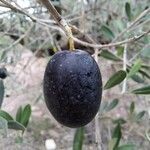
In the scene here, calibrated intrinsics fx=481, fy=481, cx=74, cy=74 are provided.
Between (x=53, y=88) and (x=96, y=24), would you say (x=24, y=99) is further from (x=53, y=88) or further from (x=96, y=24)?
(x=53, y=88)

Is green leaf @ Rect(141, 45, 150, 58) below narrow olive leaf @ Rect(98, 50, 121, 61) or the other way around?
the other way around

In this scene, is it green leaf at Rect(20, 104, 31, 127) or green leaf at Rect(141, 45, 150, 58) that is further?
green leaf at Rect(141, 45, 150, 58)

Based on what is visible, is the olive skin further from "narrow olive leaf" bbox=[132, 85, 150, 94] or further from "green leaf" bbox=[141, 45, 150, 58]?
"green leaf" bbox=[141, 45, 150, 58]

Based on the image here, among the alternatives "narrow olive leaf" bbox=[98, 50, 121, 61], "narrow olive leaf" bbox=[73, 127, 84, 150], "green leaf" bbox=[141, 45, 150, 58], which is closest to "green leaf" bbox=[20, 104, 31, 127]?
"narrow olive leaf" bbox=[73, 127, 84, 150]

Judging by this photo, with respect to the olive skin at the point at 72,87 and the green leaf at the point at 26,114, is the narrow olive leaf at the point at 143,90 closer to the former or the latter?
the green leaf at the point at 26,114

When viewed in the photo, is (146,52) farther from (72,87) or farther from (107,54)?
(72,87)

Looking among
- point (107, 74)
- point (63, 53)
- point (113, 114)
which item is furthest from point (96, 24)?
point (63, 53)

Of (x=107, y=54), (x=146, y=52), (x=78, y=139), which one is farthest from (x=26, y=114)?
(x=146, y=52)

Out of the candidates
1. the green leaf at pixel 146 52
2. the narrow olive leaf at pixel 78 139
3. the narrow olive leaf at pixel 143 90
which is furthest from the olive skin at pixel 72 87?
the green leaf at pixel 146 52
